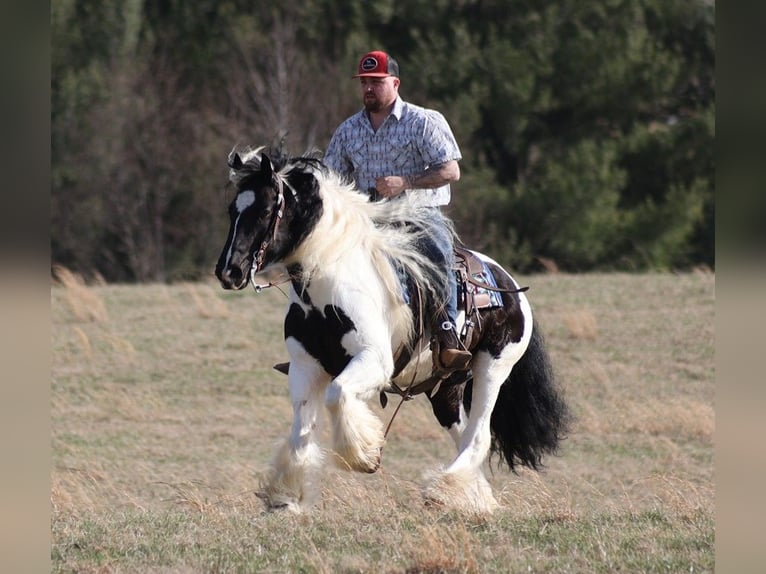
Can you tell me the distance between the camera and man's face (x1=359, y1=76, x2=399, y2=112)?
300 inches

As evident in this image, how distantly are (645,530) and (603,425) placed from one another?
7.16 metres

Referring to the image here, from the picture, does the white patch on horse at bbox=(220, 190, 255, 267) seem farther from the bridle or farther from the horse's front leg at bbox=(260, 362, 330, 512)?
the horse's front leg at bbox=(260, 362, 330, 512)

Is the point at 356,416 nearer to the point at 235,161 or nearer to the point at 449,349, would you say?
the point at 449,349

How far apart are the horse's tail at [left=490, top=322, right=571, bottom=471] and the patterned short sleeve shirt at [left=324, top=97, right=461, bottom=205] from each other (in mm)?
1613

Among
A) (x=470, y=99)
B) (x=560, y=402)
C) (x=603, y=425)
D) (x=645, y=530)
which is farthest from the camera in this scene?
(x=470, y=99)

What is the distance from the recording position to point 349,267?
7.16 m

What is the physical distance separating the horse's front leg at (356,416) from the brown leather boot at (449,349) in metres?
0.76

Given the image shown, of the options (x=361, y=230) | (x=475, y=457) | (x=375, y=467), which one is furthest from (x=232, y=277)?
(x=475, y=457)

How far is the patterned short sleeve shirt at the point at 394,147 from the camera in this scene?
303 inches

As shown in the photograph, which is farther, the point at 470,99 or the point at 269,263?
the point at 470,99

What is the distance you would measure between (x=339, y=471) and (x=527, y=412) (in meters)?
1.97
